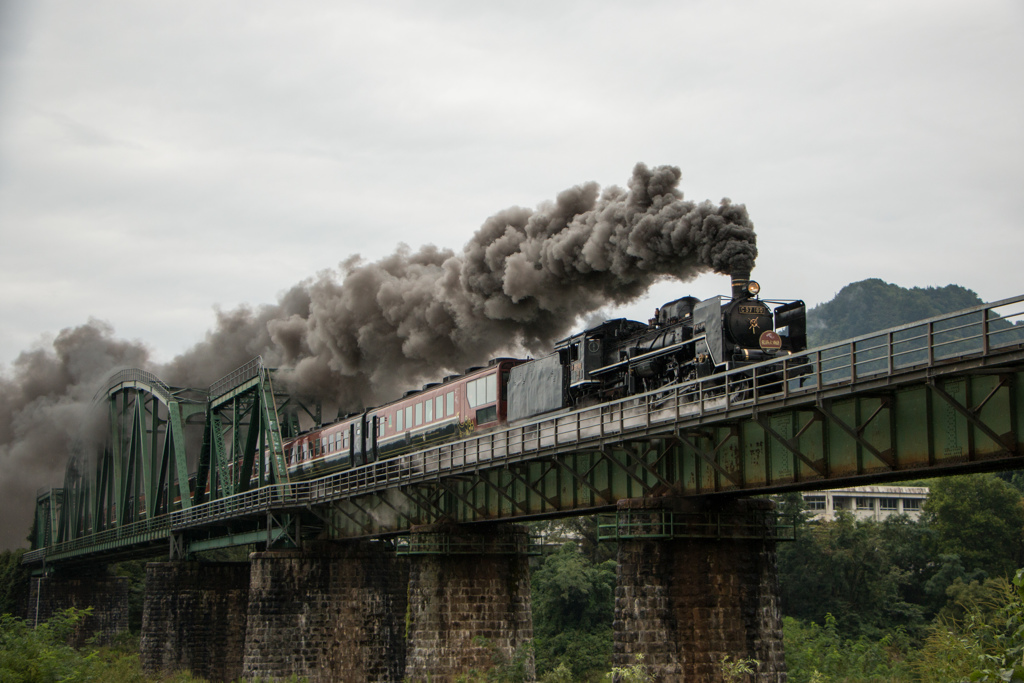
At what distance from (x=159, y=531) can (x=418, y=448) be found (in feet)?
79.8

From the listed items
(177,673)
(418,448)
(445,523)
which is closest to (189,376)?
(177,673)

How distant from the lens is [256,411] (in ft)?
158

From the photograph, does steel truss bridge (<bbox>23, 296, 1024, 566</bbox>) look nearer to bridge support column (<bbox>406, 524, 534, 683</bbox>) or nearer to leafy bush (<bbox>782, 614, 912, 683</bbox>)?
bridge support column (<bbox>406, 524, 534, 683</bbox>)

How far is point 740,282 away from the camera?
79.7 ft

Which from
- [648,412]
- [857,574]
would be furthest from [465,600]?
[857,574]

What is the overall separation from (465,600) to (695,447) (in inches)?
515

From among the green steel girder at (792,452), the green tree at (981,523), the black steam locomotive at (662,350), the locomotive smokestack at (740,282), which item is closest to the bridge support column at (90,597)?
the green steel girder at (792,452)

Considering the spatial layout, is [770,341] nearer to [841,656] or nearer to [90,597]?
[841,656]

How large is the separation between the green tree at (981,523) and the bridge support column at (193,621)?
47.7 meters

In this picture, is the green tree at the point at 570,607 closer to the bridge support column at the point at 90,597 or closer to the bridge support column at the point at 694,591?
the bridge support column at the point at 90,597

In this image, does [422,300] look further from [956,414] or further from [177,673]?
[956,414]

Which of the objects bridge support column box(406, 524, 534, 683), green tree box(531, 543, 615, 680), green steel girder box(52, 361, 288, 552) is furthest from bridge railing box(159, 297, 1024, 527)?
green tree box(531, 543, 615, 680)

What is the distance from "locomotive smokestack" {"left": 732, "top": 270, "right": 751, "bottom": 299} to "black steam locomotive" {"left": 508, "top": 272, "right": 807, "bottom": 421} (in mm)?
23

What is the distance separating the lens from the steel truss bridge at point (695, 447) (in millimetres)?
16172
